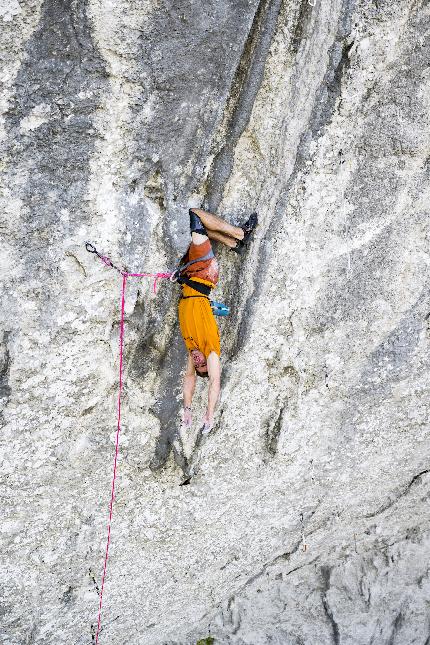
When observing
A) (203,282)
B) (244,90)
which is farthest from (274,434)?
(244,90)

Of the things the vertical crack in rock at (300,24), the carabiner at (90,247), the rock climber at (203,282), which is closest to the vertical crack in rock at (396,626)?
the rock climber at (203,282)

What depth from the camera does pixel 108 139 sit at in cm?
413

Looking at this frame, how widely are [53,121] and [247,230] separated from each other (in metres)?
1.54

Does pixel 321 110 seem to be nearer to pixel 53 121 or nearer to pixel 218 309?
pixel 218 309

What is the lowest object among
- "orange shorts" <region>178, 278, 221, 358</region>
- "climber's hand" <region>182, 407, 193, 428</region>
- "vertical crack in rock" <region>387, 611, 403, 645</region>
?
"vertical crack in rock" <region>387, 611, 403, 645</region>

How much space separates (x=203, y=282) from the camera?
15.2 feet

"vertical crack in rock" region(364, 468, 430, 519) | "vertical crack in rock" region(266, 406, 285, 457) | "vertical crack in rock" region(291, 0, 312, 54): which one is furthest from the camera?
"vertical crack in rock" region(364, 468, 430, 519)

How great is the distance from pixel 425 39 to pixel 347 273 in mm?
1748

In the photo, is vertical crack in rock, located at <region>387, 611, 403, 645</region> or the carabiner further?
vertical crack in rock, located at <region>387, 611, 403, 645</region>

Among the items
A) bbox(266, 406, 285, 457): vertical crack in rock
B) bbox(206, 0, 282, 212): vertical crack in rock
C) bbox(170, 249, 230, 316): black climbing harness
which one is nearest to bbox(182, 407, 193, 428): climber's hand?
bbox(266, 406, 285, 457): vertical crack in rock

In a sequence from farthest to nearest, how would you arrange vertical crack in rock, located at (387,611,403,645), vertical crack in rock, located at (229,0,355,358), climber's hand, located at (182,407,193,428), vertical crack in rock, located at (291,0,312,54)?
vertical crack in rock, located at (387,611,403,645) → climber's hand, located at (182,407,193,428) → vertical crack in rock, located at (229,0,355,358) → vertical crack in rock, located at (291,0,312,54)

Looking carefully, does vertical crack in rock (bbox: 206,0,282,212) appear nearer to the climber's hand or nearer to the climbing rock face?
the climbing rock face

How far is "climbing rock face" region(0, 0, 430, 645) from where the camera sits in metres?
4.06

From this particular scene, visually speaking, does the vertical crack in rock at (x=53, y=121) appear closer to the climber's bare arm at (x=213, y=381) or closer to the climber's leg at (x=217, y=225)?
the climber's leg at (x=217, y=225)
